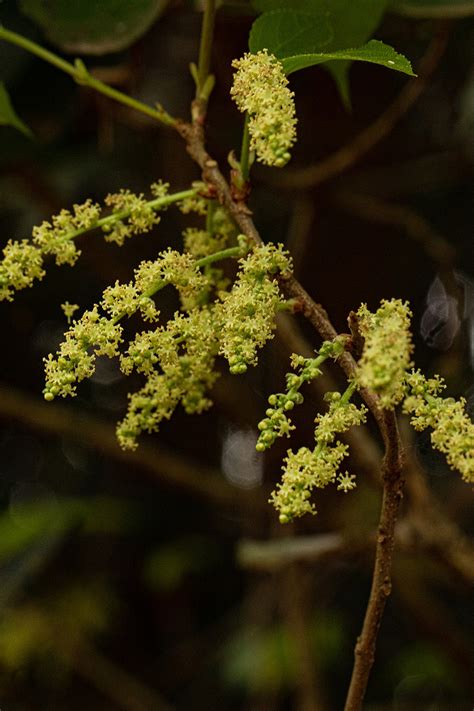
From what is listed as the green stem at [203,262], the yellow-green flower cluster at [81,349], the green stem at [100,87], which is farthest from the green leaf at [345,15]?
the yellow-green flower cluster at [81,349]

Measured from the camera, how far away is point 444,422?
57 cm

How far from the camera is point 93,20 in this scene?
110cm

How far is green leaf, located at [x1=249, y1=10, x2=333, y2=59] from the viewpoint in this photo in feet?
2.46

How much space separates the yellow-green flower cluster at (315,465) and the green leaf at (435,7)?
64 cm

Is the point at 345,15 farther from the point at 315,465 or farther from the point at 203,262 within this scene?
the point at 315,465

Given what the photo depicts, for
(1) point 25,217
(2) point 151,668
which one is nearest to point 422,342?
(1) point 25,217

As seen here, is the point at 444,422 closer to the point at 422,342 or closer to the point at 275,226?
the point at 422,342

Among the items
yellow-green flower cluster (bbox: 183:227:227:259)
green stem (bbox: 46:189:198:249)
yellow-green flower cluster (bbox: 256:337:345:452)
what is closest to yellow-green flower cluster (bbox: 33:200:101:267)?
green stem (bbox: 46:189:198:249)

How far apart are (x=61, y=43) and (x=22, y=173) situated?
52 centimetres

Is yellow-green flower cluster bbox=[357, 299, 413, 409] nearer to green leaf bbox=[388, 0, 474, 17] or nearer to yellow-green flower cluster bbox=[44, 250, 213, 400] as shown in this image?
yellow-green flower cluster bbox=[44, 250, 213, 400]

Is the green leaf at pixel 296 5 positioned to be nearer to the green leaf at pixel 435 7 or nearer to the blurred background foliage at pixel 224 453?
the green leaf at pixel 435 7

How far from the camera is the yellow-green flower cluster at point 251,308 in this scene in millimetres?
608

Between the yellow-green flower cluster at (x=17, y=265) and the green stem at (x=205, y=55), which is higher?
the green stem at (x=205, y=55)

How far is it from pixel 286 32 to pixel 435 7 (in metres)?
0.37
